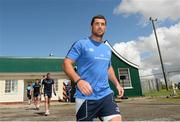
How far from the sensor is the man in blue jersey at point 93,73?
360cm

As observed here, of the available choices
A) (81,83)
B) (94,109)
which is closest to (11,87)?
(94,109)

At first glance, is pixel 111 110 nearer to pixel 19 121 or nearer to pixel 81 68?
pixel 81 68

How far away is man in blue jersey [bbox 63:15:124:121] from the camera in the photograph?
3.60m

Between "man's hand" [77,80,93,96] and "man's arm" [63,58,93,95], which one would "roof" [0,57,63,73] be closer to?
"man's arm" [63,58,93,95]

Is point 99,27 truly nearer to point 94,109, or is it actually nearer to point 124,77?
point 94,109

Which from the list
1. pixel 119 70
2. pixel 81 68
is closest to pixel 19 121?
pixel 81 68

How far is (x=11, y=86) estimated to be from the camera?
2797 cm

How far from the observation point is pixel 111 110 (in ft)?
12.0

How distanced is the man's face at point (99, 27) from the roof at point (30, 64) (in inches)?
1040

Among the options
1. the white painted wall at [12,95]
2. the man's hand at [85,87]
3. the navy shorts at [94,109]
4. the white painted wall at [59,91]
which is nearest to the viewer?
the man's hand at [85,87]

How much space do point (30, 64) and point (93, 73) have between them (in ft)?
91.4

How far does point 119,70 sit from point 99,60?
26239mm

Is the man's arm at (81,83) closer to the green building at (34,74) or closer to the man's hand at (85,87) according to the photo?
the man's hand at (85,87)

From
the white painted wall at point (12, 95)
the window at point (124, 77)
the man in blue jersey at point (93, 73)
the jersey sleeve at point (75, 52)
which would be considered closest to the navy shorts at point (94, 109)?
the man in blue jersey at point (93, 73)
